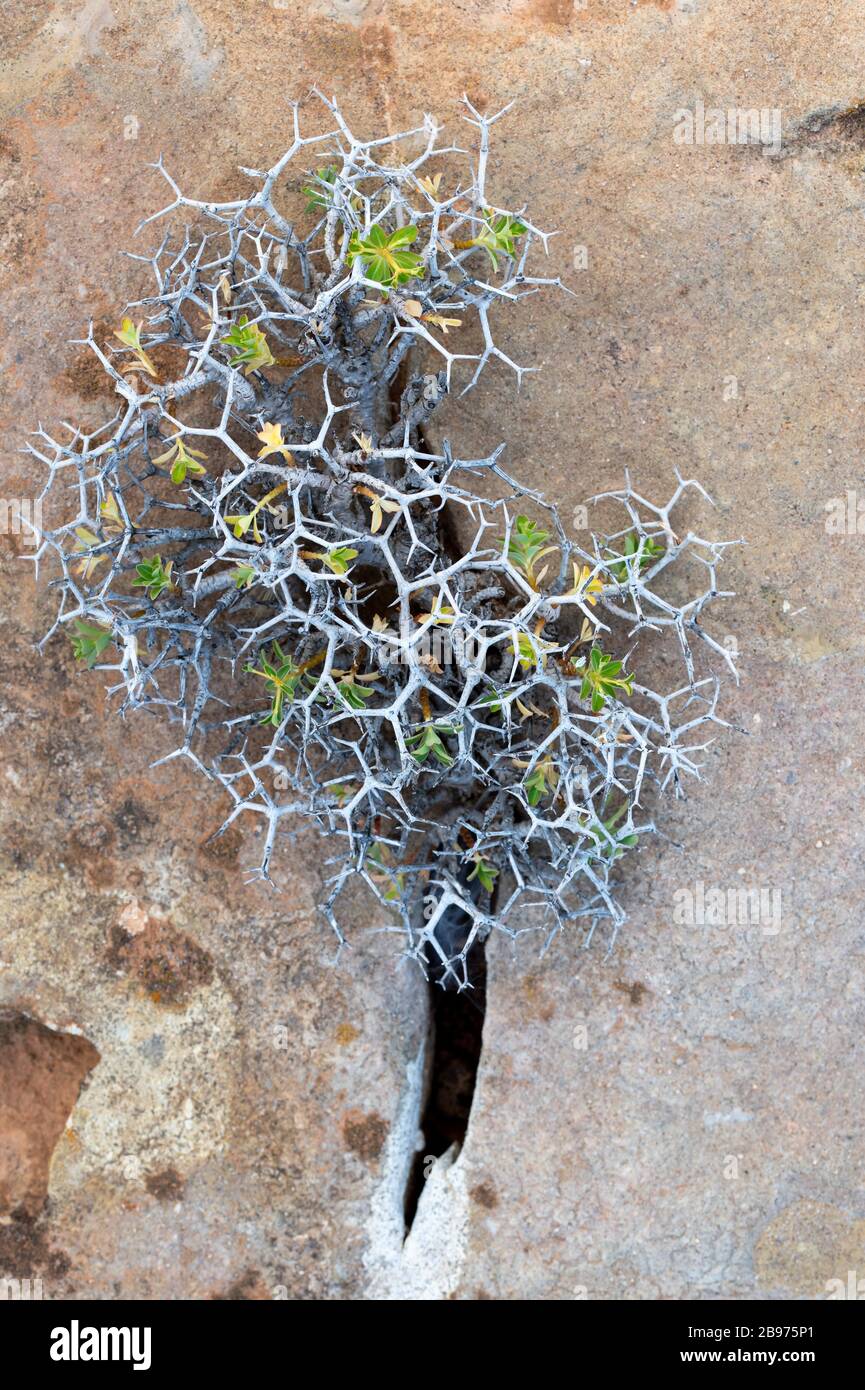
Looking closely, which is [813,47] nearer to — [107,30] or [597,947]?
[107,30]

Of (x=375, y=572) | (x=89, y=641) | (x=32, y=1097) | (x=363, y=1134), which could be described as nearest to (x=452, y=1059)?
(x=363, y=1134)

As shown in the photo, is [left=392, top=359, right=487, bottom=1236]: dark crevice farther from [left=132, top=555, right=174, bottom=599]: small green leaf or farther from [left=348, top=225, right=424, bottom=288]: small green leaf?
[left=348, top=225, right=424, bottom=288]: small green leaf

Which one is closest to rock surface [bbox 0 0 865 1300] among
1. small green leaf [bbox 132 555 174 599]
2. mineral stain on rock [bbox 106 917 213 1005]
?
mineral stain on rock [bbox 106 917 213 1005]

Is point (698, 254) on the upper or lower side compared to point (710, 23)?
lower

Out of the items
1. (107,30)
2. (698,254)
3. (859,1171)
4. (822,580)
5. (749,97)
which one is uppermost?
(107,30)

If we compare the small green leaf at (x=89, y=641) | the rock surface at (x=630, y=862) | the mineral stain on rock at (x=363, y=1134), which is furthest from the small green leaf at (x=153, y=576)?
the mineral stain on rock at (x=363, y=1134)

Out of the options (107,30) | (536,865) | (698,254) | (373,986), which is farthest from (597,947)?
(107,30)

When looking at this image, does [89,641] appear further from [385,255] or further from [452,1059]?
[452,1059]

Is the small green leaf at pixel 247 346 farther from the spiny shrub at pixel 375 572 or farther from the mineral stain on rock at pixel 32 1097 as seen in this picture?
the mineral stain on rock at pixel 32 1097
